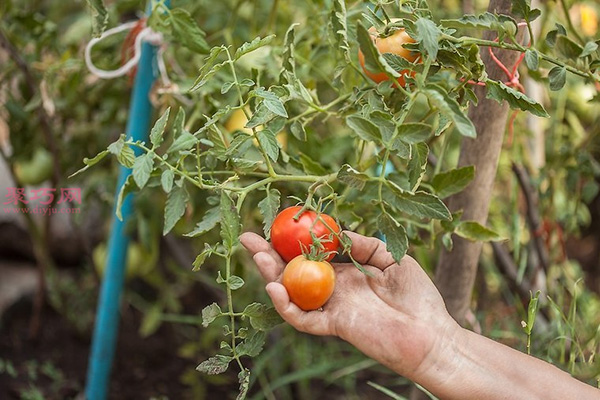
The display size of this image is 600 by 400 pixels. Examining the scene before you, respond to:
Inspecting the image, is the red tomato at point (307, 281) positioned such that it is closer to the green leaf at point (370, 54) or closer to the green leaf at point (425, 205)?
the green leaf at point (425, 205)

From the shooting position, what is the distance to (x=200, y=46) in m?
1.12

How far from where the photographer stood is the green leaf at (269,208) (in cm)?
85

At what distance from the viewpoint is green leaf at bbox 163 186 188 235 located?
0.88 m

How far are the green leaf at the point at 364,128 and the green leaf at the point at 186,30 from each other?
46cm

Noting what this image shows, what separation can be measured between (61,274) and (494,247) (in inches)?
50.4

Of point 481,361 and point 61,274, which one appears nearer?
point 481,361

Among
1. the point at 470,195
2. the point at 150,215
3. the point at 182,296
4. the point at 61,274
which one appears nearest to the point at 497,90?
the point at 470,195

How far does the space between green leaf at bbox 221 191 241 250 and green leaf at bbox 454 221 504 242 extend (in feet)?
1.10

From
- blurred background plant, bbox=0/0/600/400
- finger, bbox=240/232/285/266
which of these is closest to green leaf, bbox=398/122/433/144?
finger, bbox=240/232/285/266

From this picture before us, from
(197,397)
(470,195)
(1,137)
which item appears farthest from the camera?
(1,137)

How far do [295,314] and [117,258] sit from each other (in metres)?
0.74

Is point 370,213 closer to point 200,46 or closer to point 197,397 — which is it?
point 200,46

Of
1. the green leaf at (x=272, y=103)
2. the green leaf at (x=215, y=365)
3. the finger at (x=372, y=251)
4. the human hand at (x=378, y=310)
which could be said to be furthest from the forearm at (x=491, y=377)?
the green leaf at (x=272, y=103)

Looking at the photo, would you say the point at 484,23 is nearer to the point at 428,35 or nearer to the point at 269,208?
the point at 428,35
